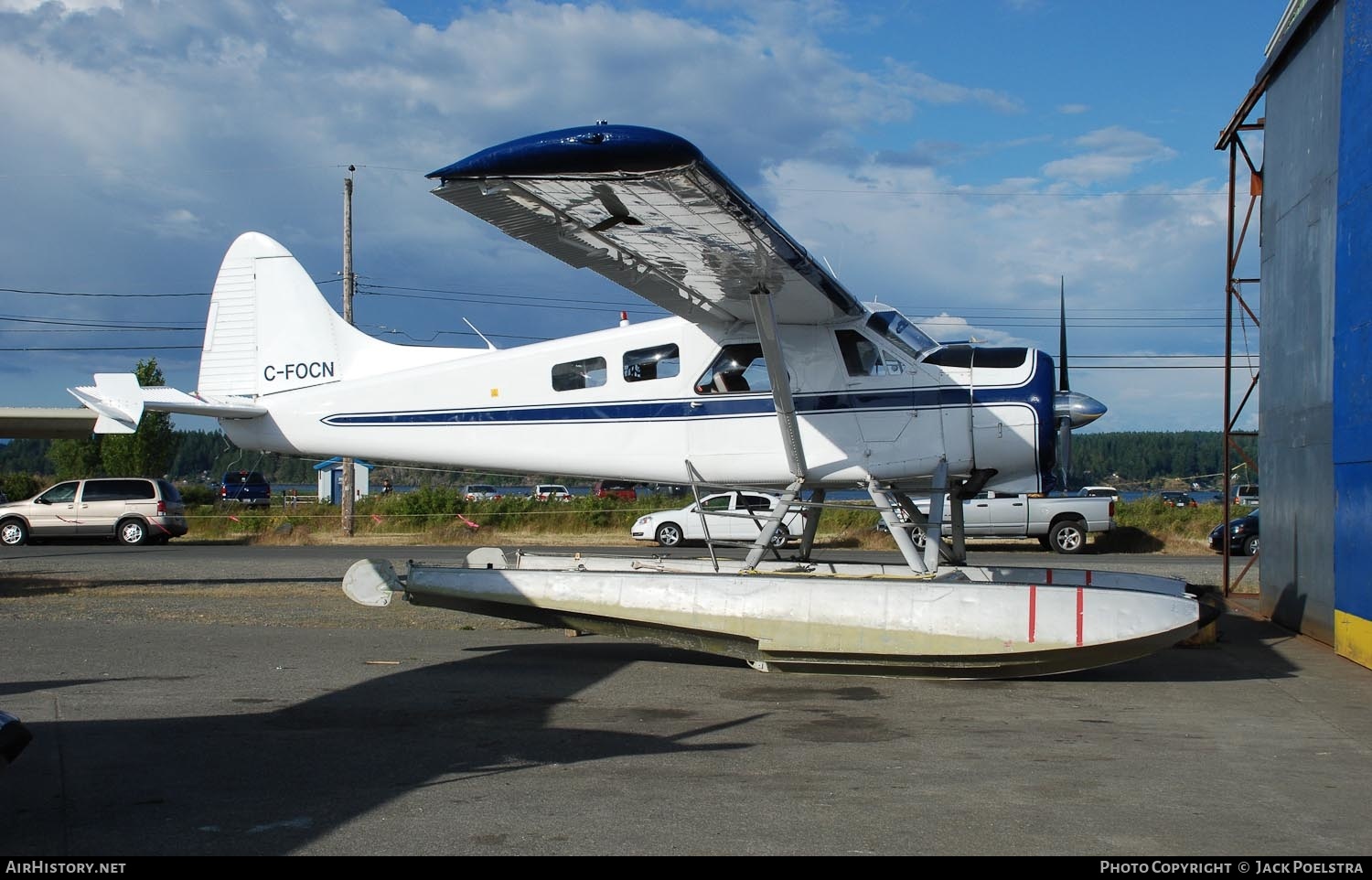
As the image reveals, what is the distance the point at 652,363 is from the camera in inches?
409

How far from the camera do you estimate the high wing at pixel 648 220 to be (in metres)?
6.48

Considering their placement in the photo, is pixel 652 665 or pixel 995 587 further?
pixel 652 665

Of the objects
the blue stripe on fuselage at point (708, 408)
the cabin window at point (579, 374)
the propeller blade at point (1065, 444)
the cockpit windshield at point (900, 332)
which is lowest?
the propeller blade at point (1065, 444)

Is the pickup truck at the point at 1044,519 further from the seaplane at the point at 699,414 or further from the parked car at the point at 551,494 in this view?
the parked car at the point at 551,494

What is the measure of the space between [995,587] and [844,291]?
2.89 metres

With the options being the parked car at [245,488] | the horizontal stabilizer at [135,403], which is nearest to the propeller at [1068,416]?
the horizontal stabilizer at [135,403]

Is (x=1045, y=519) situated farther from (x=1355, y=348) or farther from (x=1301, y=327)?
(x=1355, y=348)

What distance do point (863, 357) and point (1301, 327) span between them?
4.78 metres

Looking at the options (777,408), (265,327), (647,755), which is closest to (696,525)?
(265,327)

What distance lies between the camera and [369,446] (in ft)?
36.8

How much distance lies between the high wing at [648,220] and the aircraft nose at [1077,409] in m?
1.99
